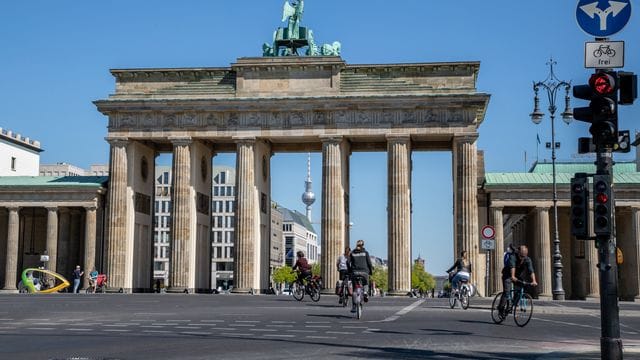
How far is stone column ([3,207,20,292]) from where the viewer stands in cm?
7505

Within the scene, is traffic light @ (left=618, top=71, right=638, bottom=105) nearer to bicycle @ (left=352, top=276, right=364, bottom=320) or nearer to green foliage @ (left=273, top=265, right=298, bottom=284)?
bicycle @ (left=352, top=276, right=364, bottom=320)

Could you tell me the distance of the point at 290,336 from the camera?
65.9 ft

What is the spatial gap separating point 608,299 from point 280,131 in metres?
56.4

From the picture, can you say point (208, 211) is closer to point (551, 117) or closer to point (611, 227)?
point (551, 117)

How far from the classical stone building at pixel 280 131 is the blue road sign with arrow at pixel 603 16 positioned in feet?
172

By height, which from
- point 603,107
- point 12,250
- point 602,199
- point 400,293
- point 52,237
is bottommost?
point 400,293

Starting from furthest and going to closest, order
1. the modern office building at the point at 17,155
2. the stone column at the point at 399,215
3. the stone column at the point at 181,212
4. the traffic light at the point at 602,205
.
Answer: the modern office building at the point at 17,155, the stone column at the point at 181,212, the stone column at the point at 399,215, the traffic light at the point at 602,205

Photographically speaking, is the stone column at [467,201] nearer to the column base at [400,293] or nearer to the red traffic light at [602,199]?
the column base at [400,293]

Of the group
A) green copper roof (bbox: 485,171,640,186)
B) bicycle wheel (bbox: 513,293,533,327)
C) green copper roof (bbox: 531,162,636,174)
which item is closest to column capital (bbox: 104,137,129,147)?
green copper roof (bbox: 485,171,640,186)

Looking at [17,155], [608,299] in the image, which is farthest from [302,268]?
[17,155]

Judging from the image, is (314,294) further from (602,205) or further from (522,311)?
(602,205)

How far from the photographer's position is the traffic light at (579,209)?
14828mm

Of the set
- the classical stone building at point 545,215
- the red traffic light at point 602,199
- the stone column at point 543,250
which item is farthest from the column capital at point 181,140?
the red traffic light at point 602,199

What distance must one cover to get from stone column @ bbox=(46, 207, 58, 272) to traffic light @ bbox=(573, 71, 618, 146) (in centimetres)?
6549
